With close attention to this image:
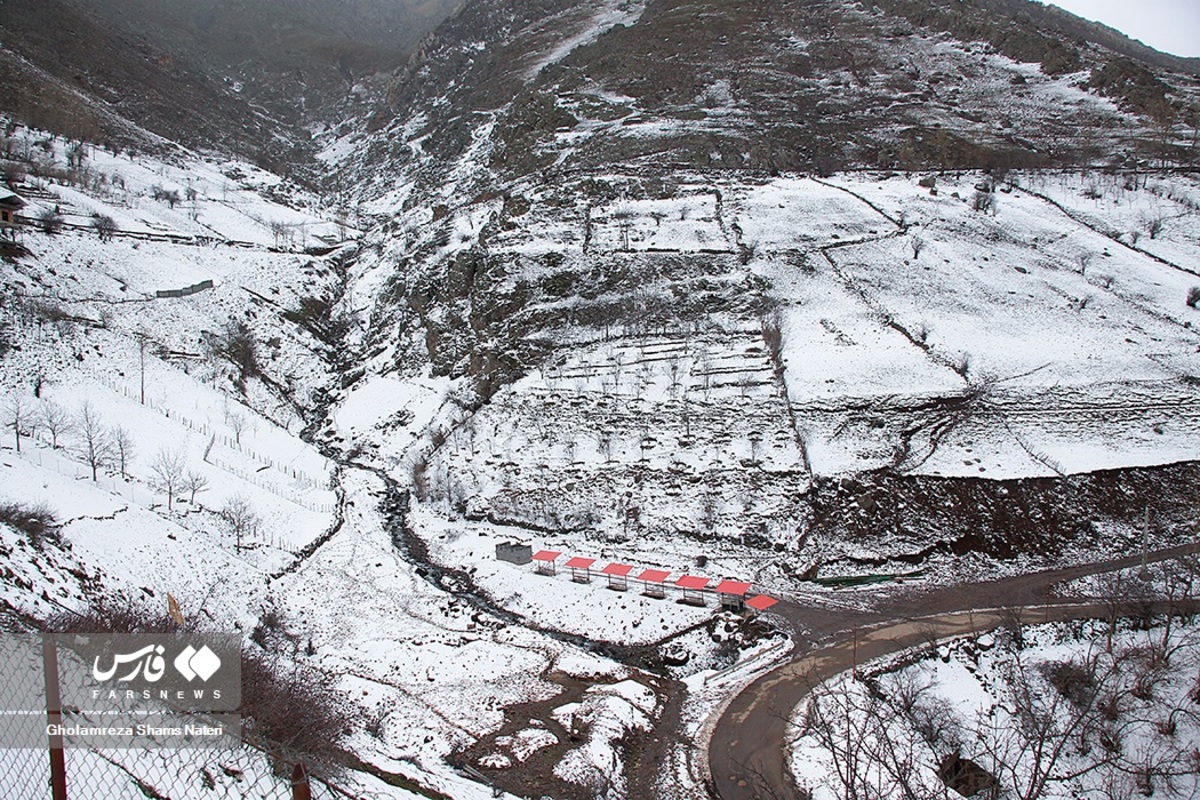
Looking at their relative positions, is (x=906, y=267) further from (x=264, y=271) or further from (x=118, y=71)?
(x=118, y=71)

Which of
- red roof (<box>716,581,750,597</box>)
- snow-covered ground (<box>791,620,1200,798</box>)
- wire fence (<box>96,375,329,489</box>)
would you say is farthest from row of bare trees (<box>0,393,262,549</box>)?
snow-covered ground (<box>791,620,1200,798</box>)

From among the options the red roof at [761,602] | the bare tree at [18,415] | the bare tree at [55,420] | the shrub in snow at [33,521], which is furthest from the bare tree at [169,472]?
the red roof at [761,602]

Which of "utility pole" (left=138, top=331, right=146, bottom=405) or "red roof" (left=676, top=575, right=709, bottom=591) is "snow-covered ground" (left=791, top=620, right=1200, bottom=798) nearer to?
"red roof" (left=676, top=575, right=709, bottom=591)

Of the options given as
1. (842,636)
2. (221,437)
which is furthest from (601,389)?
(221,437)

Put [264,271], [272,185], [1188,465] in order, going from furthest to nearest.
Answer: [272,185] < [264,271] < [1188,465]

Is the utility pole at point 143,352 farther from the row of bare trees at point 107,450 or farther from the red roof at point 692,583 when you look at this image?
the red roof at point 692,583

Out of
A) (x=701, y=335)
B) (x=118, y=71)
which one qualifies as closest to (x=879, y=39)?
(x=701, y=335)
